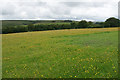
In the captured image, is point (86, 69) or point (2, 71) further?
point (2, 71)

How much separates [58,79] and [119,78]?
4292mm

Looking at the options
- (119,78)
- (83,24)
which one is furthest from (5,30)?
(119,78)

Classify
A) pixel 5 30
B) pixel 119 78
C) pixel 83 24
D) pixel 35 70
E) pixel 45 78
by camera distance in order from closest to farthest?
pixel 119 78 < pixel 45 78 < pixel 35 70 < pixel 5 30 < pixel 83 24

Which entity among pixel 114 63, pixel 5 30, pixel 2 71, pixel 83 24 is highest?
pixel 83 24

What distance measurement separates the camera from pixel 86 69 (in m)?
8.47

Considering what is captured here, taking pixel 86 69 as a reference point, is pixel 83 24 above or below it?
above

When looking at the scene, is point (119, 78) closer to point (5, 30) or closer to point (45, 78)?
point (45, 78)

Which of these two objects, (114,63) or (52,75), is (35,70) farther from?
(114,63)

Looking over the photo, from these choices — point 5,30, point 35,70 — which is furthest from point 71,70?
point 5,30

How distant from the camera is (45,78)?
7668mm

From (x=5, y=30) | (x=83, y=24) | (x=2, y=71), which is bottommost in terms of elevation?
(x=2, y=71)

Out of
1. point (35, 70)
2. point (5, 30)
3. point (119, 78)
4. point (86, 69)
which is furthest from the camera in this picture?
point (5, 30)

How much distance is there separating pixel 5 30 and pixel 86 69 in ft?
338

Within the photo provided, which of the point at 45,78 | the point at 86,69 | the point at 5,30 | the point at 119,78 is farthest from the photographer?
the point at 5,30
